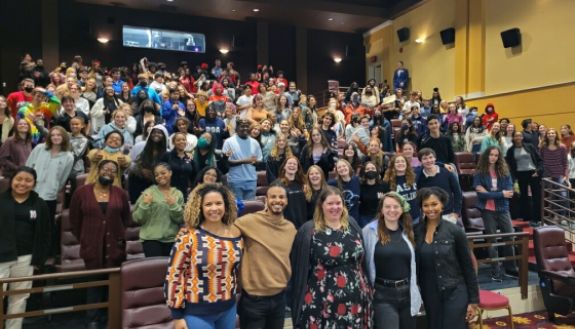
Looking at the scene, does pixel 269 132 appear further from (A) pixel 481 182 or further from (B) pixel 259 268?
(B) pixel 259 268

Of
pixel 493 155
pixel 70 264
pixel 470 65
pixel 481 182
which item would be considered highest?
pixel 470 65

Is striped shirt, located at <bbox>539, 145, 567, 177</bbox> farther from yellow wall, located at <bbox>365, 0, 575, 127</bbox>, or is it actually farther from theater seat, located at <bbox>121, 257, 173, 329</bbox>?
theater seat, located at <bbox>121, 257, 173, 329</bbox>

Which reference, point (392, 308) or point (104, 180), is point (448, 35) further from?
point (392, 308)

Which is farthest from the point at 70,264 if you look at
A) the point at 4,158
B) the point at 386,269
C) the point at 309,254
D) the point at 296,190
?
the point at 386,269

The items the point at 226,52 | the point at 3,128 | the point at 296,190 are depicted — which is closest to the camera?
the point at 296,190

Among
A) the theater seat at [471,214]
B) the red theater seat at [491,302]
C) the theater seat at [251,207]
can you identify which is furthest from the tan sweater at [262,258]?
the theater seat at [471,214]

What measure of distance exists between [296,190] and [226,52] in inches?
520

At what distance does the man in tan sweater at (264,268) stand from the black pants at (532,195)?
5073 millimetres

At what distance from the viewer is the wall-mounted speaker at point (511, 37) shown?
430 inches

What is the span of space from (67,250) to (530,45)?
1111cm

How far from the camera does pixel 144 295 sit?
299 centimetres

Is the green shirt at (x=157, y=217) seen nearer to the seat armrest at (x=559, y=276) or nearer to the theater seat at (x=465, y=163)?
the seat armrest at (x=559, y=276)

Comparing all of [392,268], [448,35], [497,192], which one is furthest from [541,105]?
[392,268]

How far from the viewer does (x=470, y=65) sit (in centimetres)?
1243
